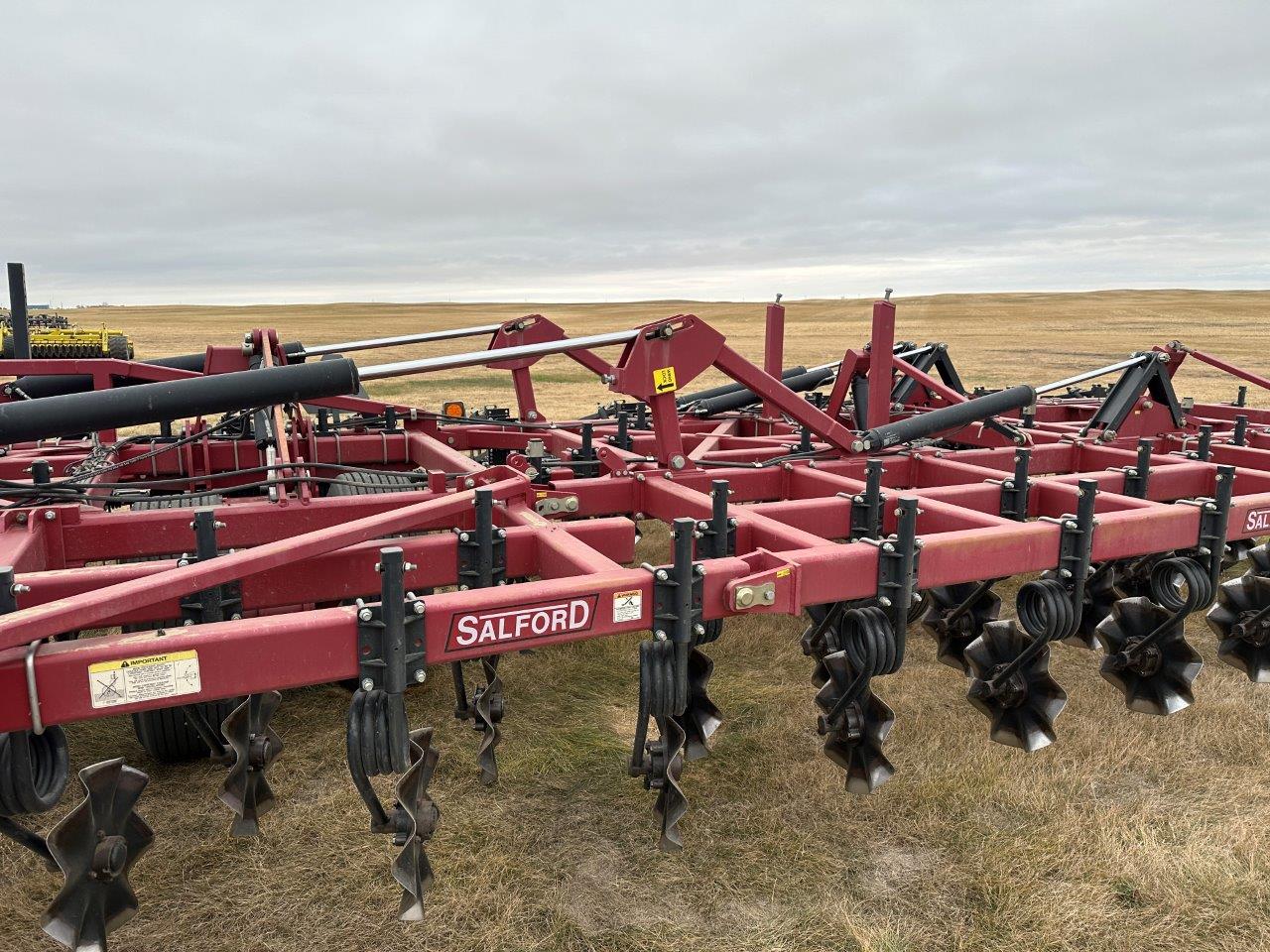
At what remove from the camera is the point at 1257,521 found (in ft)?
12.5

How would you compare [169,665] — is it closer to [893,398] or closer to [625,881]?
[625,881]

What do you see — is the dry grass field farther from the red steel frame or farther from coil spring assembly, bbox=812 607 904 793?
the red steel frame

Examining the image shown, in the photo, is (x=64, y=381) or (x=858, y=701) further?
(x=64, y=381)

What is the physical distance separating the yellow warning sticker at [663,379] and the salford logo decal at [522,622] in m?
1.76

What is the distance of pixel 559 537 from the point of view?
3072 mm

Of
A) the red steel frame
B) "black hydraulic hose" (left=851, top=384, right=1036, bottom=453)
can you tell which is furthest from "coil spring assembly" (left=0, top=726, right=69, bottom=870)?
"black hydraulic hose" (left=851, top=384, right=1036, bottom=453)

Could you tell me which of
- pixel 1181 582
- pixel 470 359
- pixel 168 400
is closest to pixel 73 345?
pixel 470 359

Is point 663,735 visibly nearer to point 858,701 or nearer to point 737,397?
point 858,701

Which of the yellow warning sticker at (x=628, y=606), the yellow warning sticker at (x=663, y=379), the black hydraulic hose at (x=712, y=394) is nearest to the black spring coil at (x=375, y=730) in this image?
the yellow warning sticker at (x=628, y=606)

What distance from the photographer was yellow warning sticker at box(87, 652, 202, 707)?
207 cm

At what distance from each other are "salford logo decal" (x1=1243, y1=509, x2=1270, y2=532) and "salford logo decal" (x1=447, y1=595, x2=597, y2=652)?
9.63 feet

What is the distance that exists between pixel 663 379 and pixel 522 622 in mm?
1916

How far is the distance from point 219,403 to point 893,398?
5752mm

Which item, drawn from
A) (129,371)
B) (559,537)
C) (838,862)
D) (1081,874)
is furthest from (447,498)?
(129,371)
